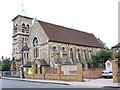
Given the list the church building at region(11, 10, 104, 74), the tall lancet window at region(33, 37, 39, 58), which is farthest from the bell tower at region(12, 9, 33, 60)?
the tall lancet window at region(33, 37, 39, 58)

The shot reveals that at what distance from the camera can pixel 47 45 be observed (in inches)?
1805

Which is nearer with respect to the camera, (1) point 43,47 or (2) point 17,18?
(1) point 43,47

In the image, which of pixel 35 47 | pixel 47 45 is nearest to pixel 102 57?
pixel 47 45

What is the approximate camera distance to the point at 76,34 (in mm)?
59719

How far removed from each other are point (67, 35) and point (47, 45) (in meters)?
10.1

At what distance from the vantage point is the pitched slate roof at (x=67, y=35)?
4909 centimetres

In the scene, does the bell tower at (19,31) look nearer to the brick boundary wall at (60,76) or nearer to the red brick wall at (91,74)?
the brick boundary wall at (60,76)

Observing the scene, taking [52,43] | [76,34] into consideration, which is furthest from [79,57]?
[52,43]

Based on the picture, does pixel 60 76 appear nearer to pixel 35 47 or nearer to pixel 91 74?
pixel 91 74

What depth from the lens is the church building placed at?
1825 inches

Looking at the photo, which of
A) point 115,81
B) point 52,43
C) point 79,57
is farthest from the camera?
point 79,57

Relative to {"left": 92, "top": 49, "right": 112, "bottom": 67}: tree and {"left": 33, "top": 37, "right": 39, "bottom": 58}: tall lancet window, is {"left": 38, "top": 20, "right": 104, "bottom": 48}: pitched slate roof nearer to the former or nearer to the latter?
{"left": 33, "top": 37, "right": 39, "bottom": 58}: tall lancet window

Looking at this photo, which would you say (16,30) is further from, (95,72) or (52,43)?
(95,72)

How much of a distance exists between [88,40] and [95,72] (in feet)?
95.5
